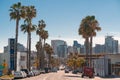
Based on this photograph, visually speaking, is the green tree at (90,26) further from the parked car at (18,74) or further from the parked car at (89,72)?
the parked car at (18,74)

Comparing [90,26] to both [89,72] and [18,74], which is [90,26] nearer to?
[89,72]

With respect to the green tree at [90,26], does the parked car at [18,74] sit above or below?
below

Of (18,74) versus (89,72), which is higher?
(18,74)

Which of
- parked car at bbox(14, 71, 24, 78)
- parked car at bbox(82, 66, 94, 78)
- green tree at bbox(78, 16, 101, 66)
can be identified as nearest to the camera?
parked car at bbox(14, 71, 24, 78)

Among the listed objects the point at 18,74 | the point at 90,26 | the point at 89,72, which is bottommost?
the point at 89,72

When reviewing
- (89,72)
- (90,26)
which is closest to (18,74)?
(89,72)

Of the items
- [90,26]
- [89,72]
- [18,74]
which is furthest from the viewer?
[90,26]

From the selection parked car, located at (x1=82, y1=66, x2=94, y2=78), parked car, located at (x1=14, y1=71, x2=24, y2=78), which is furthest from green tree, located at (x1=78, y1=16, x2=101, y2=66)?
parked car, located at (x1=14, y1=71, x2=24, y2=78)

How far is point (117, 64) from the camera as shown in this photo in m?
83.5

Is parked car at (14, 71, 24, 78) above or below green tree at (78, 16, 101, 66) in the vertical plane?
below

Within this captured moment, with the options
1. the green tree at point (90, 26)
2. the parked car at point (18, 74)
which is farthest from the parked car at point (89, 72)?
the parked car at point (18, 74)

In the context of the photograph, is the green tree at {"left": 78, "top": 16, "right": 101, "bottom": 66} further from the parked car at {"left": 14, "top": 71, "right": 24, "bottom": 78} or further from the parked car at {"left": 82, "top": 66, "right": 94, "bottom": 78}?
the parked car at {"left": 14, "top": 71, "right": 24, "bottom": 78}

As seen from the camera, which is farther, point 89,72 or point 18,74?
point 89,72

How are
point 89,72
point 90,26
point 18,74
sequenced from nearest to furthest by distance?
point 18,74 < point 89,72 < point 90,26
